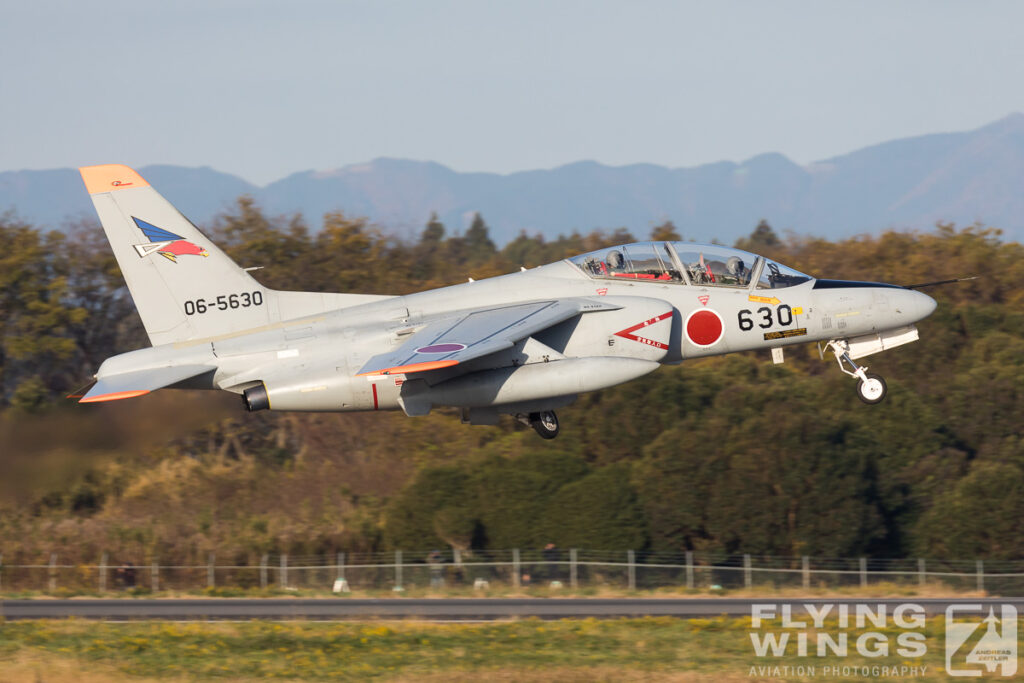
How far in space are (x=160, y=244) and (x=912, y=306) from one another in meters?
12.4

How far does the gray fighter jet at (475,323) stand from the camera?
1769 cm

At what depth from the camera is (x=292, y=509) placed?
39.9m

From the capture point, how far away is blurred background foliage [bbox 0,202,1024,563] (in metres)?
38.8

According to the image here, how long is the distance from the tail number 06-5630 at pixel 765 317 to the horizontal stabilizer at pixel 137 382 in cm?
855

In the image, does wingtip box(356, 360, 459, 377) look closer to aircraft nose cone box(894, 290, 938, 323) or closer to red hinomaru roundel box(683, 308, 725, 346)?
red hinomaru roundel box(683, 308, 725, 346)

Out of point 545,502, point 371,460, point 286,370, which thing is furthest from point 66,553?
point 286,370

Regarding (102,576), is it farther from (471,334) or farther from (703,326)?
(703,326)

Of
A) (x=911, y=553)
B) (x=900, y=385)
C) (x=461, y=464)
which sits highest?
(x=900, y=385)

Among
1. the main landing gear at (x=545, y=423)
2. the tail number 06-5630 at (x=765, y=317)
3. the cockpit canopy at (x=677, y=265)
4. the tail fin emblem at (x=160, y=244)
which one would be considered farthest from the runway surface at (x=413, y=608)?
the tail fin emblem at (x=160, y=244)

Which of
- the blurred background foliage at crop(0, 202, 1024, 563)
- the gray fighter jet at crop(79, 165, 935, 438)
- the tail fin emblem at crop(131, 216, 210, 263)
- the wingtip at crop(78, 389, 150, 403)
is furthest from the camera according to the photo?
the blurred background foliage at crop(0, 202, 1024, 563)

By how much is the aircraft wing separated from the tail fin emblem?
4.04 meters

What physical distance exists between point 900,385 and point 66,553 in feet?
100.0

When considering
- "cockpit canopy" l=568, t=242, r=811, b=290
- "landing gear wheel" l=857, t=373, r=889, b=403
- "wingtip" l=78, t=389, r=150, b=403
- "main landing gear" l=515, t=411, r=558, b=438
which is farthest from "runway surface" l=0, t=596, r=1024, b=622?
"wingtip" l=78, t=389, r=150, b=403

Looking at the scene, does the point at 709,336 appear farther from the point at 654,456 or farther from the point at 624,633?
the point at 654,456
